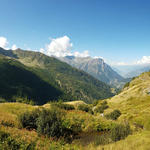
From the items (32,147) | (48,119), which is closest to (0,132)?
(32,147)

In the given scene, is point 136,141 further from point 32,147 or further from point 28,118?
point 28,118

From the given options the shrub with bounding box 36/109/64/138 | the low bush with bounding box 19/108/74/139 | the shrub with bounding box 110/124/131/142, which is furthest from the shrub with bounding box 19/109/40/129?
the shrub with bounding box 110/124/131/142

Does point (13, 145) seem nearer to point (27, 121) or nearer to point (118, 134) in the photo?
point (27, 121)

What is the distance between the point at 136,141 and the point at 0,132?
8.47m

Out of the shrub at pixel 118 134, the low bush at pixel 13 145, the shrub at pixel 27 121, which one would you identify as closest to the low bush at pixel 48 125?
the shrub at pixel 27 121

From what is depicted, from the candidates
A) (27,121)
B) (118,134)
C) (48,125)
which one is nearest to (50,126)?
(48,125)

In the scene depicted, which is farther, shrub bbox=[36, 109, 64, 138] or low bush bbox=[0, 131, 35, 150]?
shrub bbox=[36, 109, 64, 138]

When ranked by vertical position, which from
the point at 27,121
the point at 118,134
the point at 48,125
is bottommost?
the point at 118,134

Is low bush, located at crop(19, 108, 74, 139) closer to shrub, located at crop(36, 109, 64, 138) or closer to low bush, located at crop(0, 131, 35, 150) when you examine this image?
shrub, located at crop(36, 109, 64, 138)

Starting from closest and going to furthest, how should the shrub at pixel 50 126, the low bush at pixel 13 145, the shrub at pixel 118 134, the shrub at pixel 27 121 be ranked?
the low bush at pixel 13 145
the shrub at pixel 118 134
the shrub at pixel 50 126
the shrub at pixel 27 121

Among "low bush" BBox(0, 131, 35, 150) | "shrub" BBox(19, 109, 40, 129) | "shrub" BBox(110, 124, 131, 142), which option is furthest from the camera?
"shrub" BBox(19, 109, 40, 129)

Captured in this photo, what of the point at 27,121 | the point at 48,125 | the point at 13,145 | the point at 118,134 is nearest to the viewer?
the point at 13,145

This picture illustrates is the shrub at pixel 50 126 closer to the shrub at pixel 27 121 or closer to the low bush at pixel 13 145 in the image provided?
the shrub at pixel 27 121

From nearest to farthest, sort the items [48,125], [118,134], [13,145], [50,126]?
1. [13,145]
2. [118,134]
3. [48,125]
4. [50,126]
